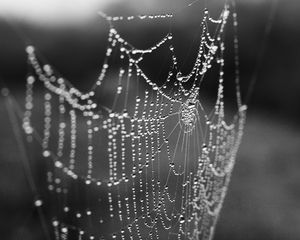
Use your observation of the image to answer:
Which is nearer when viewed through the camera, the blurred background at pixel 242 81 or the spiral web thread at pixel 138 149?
the spiral web thread at pixel 138 149

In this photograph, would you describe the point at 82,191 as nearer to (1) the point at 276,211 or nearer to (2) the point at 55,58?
(2) the point at 55,58

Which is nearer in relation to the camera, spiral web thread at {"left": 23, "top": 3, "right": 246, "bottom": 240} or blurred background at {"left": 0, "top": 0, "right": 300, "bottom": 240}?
spiral web thread at {"left": 23, "top": 3, "right": 246, "bottom": 240}

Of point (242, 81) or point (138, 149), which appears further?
point (242, 81)

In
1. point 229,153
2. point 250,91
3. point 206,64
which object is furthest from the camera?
point 250,91

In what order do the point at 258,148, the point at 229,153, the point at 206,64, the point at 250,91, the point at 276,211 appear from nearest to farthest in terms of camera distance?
the point at 206,64, the point at 229,153, the point at 276,211, the point at 258,148, the point at 250,91

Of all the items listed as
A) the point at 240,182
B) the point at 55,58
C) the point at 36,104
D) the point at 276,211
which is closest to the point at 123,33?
the point at 55,58
